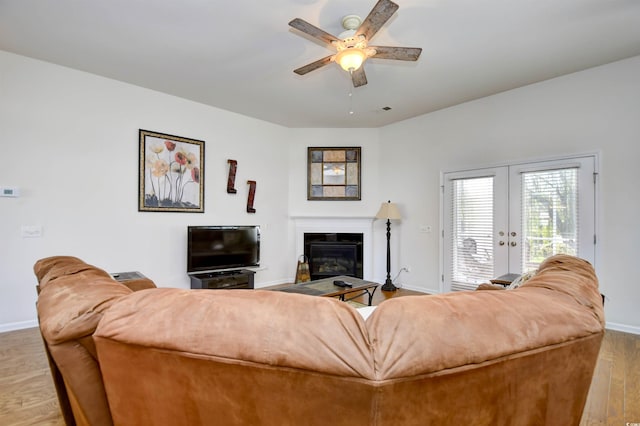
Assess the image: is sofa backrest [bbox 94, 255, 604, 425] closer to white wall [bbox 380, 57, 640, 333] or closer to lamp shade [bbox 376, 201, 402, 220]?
white wall [bbox 380, 57, 640, 333]

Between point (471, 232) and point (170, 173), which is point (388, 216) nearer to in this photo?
point (471, 232)

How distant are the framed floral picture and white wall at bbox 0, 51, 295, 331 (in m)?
0.09

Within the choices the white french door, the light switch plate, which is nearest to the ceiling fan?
the white french door

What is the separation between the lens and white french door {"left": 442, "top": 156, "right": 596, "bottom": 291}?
3.42m

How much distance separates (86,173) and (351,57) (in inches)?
127

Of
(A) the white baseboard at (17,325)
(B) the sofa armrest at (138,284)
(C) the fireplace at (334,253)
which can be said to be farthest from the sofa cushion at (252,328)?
(C) the fireplace at (334,253)

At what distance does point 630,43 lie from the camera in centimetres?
293

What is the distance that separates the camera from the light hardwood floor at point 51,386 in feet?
5.87

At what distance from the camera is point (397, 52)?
8.19 feet

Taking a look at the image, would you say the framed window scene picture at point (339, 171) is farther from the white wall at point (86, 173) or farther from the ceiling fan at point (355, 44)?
the ceiling fan at point (355, 44)

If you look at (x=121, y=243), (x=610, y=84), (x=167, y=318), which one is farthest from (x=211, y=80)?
(x=610, y=84)

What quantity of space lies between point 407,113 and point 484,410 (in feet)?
15.2

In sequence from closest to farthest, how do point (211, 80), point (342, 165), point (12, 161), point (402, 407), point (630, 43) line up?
point (402, 407), point (630, 43), point (12, 161), point (211, 80), point (342, 165)

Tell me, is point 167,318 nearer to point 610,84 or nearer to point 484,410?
point 484,410
